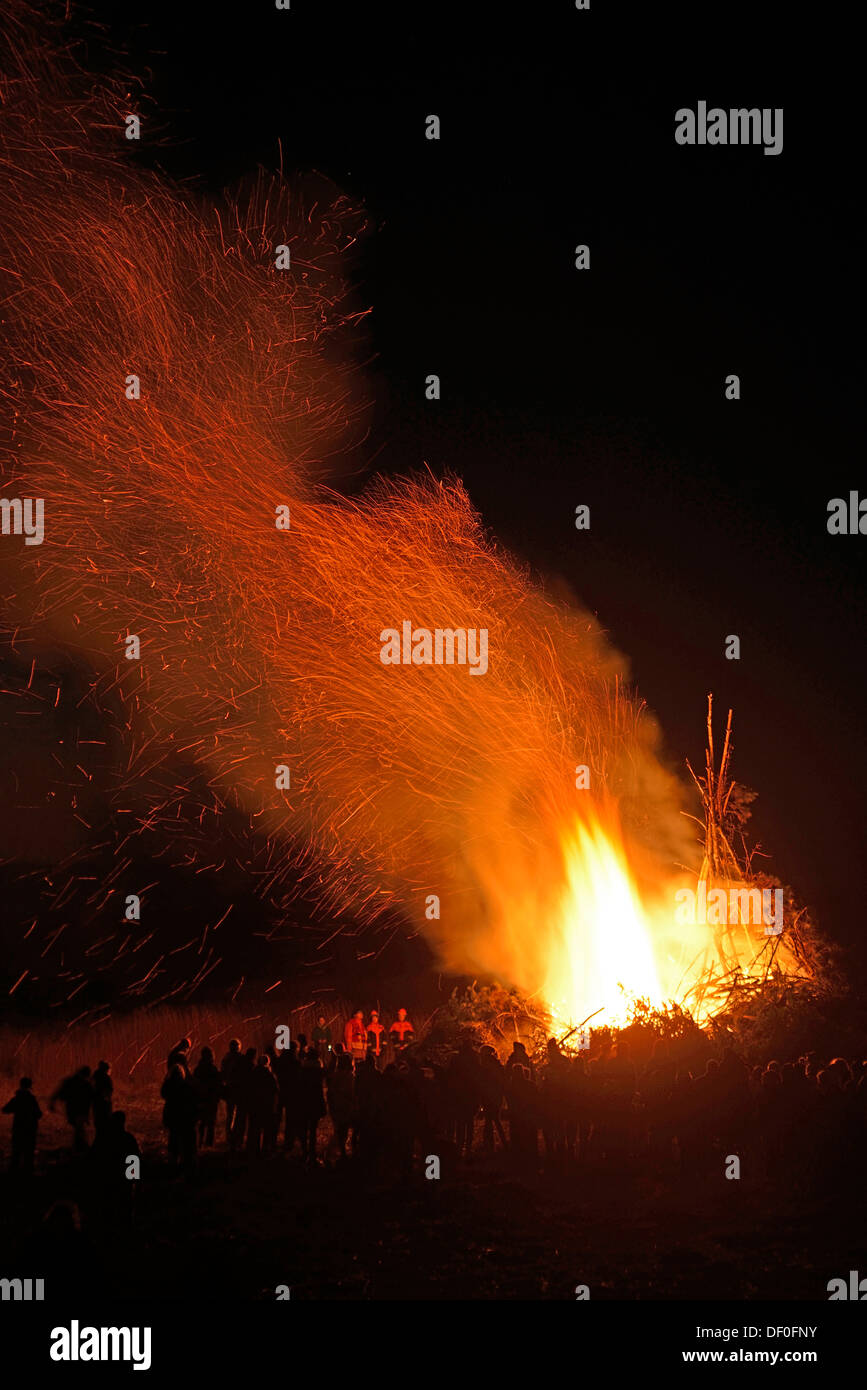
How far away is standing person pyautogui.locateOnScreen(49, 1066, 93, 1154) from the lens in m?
10.9

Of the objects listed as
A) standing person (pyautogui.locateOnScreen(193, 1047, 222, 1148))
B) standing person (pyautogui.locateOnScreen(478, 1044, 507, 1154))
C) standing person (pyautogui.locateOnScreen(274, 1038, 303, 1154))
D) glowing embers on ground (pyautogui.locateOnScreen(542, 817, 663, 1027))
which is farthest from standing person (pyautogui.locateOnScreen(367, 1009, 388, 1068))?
standing person (pyautogui.locateOnScreen(478, 1044, 507, 1154))

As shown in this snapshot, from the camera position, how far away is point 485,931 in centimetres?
1869

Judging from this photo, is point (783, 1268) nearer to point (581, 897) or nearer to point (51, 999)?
point (581, 897)

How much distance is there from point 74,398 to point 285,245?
9.76 feet

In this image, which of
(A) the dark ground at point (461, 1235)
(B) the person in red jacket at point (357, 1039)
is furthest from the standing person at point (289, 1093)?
(B) the person in red jacket at point (357, 1039)

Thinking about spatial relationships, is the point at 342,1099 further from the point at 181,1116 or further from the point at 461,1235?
the point at 461,1235

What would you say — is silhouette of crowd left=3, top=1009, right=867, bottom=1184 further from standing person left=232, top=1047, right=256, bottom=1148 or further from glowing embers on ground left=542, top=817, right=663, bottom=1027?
glowing embers on ground left=542, top=817, right=663, bottom=1027

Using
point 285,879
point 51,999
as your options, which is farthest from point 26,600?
point 285,879

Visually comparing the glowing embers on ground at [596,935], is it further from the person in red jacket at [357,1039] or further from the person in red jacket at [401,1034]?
the person in red jacket at [357,1039]

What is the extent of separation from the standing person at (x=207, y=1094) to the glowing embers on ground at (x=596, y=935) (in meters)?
4.19

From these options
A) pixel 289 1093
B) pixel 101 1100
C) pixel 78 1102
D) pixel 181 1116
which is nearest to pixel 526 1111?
pixel 289 1093

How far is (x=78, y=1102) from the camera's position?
11000mm

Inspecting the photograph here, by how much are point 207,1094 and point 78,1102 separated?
50.5 inches

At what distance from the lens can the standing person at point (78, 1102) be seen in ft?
35.8
